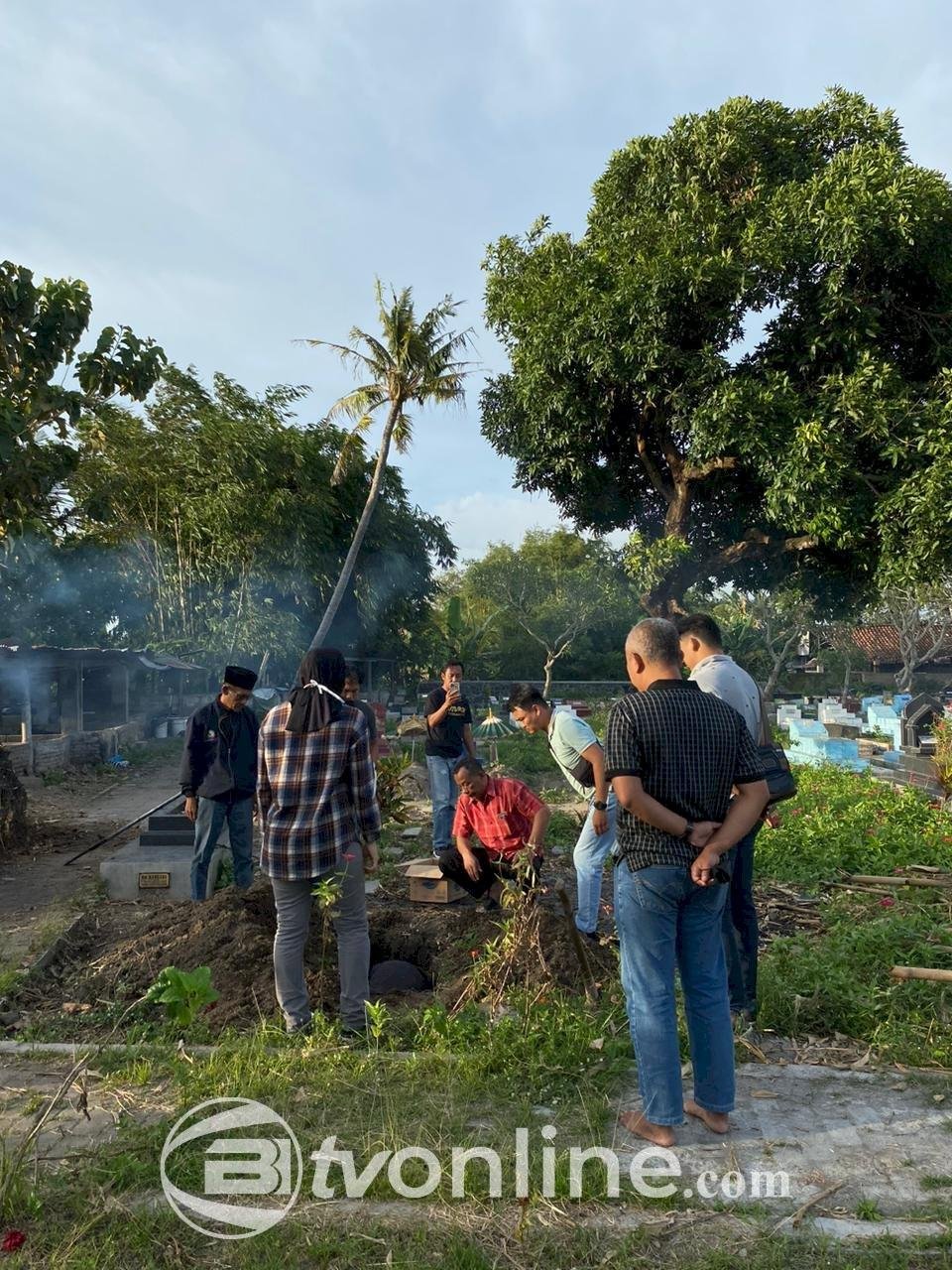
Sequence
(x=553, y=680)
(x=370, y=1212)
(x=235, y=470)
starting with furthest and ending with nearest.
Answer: (x=553, y=680), (x=235, y=470), (x=370, y=1212)

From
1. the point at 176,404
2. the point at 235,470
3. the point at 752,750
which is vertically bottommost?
the point at 752,750

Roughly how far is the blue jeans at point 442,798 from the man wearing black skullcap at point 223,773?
1807mm

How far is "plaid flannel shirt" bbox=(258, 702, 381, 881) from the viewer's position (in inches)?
160

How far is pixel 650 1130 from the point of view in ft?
10.3

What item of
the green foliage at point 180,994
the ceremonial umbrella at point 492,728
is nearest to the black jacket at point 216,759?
the green foliage at point 180,994

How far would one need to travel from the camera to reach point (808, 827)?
8.45m

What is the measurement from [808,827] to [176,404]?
1722cm

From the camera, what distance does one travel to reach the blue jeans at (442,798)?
7.78 m

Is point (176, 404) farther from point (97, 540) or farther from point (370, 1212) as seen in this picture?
point (370, 1212)

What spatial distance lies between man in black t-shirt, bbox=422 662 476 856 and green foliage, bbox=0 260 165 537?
13.9 ft

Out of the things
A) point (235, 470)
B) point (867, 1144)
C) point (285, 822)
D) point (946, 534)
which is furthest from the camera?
point (235, 470)

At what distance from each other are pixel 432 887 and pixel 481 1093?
10.0ft

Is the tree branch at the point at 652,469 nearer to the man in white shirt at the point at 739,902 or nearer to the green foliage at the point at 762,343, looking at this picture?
the green foliage at the point at 762,343

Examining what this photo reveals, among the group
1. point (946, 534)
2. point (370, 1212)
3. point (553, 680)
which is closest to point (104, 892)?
point (370, 1212)
